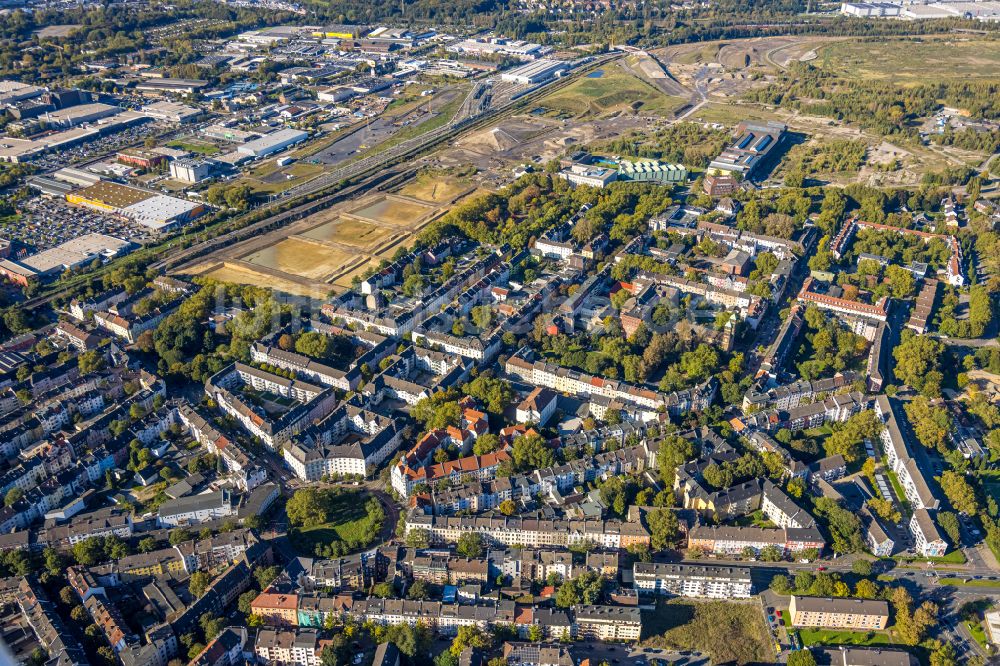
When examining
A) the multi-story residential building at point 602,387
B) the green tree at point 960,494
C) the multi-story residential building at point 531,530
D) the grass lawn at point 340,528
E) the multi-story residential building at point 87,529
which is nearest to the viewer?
the multi-story residential building at point 531,530

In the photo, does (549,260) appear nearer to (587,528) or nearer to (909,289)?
(909,289)

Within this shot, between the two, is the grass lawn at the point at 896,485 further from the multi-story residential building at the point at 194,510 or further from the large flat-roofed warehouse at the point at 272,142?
the large flat-roofed warehouse at the point at 272,142

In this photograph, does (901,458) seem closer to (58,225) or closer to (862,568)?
(862,568)

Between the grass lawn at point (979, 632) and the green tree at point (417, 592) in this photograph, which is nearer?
the grass lawn at point (979, 632)

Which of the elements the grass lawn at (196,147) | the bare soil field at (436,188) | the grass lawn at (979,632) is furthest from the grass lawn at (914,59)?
the grass lawn at (979,632)

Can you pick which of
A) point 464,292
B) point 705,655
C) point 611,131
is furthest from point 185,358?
point 611,131

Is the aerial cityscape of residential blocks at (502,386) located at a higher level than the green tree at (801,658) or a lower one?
higher

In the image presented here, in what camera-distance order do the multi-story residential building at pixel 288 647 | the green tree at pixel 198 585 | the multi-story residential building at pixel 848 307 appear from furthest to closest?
the multi-story residential building at pixel 848 307 → the green tree at pixel 198 585 → the multi-story residential building at pixel 288 647

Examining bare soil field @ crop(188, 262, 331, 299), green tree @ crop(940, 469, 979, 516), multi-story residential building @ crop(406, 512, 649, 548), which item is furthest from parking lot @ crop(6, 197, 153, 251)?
green tree @ crop(940, 469, 979, 516)

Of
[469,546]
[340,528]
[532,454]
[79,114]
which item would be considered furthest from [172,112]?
[469,546]
